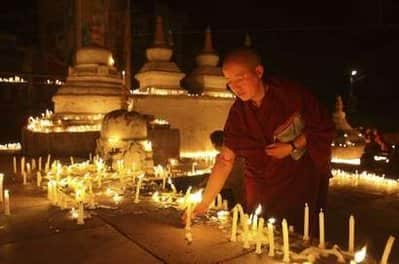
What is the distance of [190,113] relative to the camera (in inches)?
516

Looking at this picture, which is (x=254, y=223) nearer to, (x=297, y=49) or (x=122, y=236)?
(x=122, y=236)

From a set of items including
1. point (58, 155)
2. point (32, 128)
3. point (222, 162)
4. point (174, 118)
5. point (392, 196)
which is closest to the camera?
point (222, 162)

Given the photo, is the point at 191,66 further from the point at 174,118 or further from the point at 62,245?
the point at 62,245

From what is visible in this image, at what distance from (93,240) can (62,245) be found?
9.6 inches

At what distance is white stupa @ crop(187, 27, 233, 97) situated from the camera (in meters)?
14.0

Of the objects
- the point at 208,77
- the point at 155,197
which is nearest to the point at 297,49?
the point at 208,77

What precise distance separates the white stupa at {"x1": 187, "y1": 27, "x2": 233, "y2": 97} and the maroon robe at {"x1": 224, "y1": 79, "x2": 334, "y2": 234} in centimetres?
994

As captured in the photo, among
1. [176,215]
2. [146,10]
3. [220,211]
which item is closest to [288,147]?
[220,211]

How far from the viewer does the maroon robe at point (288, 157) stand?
12.4 ft

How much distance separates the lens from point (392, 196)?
263 inches

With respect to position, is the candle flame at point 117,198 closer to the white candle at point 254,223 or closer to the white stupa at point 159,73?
the white candle at point 254,223

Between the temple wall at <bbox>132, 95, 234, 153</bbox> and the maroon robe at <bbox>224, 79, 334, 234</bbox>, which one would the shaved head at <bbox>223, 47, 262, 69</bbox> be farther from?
the temple wall at <bbox>132, 95, 234, 153</bbox>

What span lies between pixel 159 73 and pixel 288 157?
9.65 meters

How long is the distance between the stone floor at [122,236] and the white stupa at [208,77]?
8.77 m
